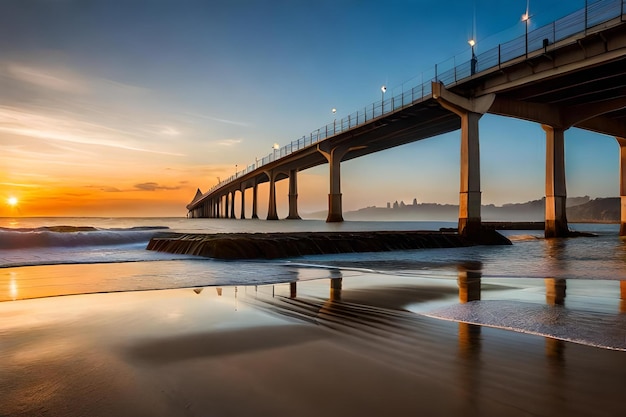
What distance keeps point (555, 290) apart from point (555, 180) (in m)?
33.0

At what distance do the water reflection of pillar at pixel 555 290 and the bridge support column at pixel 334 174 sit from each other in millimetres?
60538

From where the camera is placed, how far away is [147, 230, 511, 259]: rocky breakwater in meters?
17.8

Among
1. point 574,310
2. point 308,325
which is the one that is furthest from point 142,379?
point 574,310

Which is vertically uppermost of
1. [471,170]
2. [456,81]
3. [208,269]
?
[456,81]

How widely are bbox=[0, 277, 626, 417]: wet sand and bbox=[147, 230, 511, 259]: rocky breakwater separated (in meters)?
11.5

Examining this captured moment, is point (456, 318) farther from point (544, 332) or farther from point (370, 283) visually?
point (370, 283)

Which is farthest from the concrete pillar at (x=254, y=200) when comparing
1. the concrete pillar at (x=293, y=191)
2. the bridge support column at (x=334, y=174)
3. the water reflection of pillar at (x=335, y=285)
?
the water reflection of pillar at (x=335, y=285)

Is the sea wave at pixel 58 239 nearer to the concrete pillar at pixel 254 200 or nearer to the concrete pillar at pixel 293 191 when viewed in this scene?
the concrete pillar at pixel 293 191

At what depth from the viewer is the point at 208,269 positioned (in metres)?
13.0

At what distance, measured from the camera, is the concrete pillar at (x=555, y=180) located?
36375 mm

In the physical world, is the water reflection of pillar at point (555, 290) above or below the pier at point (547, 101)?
below

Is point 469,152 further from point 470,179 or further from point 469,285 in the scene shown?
point 469,285

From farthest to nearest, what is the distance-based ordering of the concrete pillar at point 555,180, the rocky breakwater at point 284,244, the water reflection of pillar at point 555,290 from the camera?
the concrete pillar at point 555,180, the rocky breakwater at point 284,244, the water reflection of pillar at point 555,290

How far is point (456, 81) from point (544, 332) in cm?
3086
